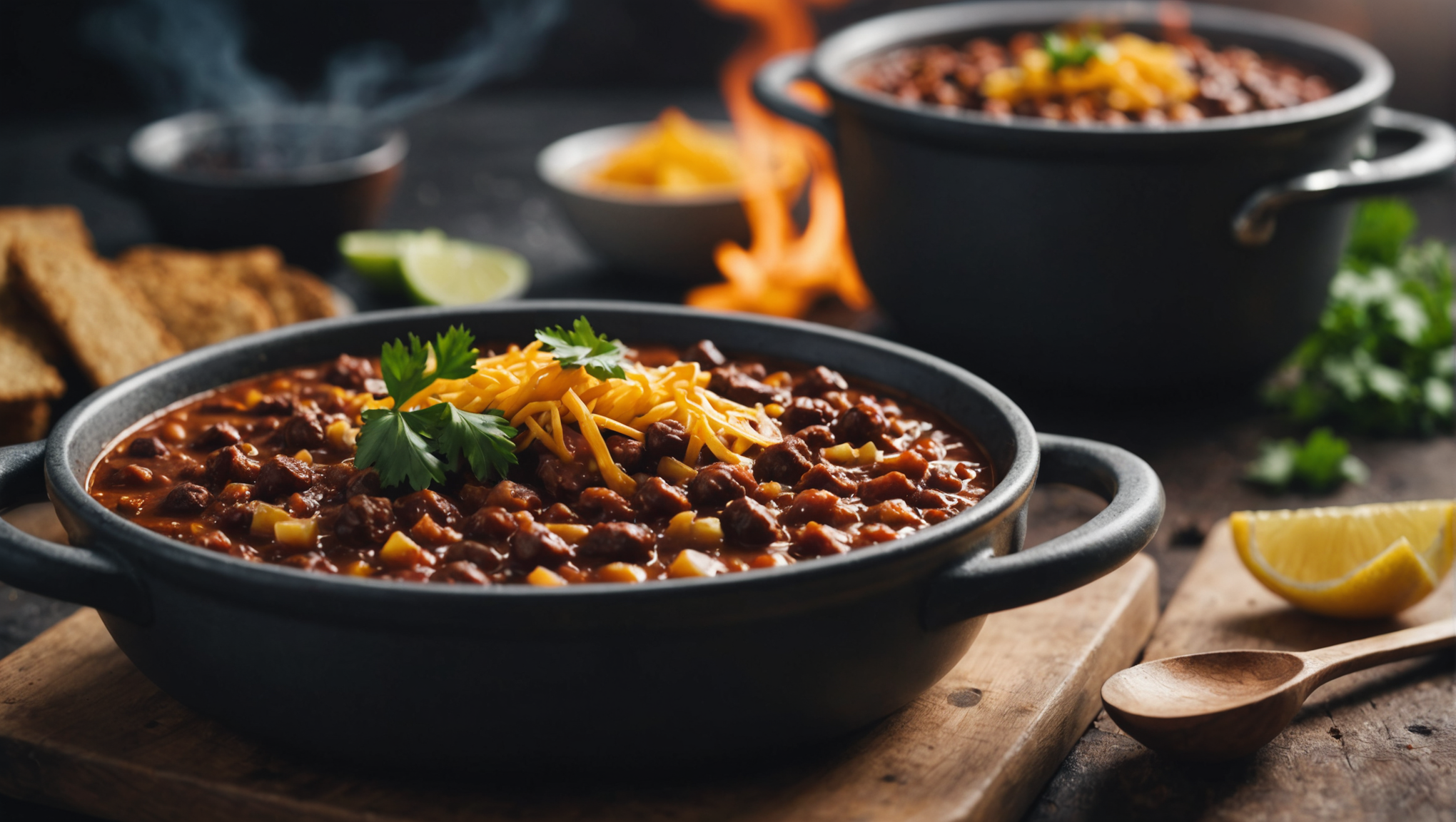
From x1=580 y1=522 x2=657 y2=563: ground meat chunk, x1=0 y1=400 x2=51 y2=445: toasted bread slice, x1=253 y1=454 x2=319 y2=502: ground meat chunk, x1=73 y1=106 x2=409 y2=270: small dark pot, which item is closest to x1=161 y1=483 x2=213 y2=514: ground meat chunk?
x1=253 y1=454 x2=319 y2=502: ground meat chunk

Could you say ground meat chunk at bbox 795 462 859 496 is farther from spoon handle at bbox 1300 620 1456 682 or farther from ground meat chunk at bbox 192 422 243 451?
ground meat chunk at bbox 192 422 243 451

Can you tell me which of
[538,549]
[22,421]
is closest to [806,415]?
[538,549]

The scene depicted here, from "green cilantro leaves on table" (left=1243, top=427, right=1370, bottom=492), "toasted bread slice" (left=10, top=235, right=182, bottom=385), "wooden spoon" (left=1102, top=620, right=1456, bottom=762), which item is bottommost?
"green cilantro leaves on table" (left=1243, top=427, right=1370, bottom=492)

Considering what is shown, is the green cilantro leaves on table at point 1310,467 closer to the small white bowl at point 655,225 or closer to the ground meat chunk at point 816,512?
the ground meat chunk at point 816,512

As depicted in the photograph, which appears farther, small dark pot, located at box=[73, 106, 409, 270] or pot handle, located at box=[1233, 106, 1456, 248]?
small dark pot, located at box=[73, 106, 409, 270]

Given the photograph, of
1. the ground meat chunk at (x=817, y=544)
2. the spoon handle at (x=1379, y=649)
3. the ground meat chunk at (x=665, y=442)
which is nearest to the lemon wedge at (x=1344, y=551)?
the spoon handle at (x=1379, y=649)

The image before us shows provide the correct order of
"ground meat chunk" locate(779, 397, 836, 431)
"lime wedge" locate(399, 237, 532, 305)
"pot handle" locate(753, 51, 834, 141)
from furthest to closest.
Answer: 1. "lime wedge" locate(399, 237, 532, 305)
2. "pot handle" locate(753, 51, 834, 141)
3. "ground meat chunk" locate(779, 397, 836, 431)
